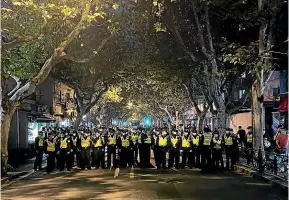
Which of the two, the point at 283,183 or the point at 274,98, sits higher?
the point at 274,98

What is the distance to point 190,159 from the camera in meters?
21.9

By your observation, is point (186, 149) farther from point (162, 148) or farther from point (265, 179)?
point (265, 179)

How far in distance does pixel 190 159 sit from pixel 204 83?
10436 millimetres

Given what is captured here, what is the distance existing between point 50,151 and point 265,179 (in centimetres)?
960

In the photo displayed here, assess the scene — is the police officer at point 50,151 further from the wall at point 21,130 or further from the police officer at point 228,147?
the police officer at point 228,147

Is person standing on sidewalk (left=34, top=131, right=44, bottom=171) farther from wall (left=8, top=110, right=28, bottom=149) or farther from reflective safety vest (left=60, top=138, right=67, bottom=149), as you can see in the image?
wall (left=8, top=110, right=28, bottom=149)

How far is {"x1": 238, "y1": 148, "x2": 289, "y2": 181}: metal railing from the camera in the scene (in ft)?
53.7

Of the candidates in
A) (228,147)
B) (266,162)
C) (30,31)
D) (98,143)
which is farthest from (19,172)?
(266,162)

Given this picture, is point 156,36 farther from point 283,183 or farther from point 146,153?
point 283,183

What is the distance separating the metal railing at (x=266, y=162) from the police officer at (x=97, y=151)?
21.5 ft

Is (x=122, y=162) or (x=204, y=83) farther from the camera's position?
(x=204, y=83)

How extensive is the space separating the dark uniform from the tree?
2476 millimetres

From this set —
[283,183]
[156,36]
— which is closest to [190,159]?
[283,183]

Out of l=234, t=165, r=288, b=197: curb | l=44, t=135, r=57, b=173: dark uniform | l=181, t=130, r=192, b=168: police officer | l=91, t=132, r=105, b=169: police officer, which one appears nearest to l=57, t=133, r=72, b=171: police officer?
l=44, t=135, r=57, b=173: dark uniform
